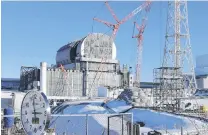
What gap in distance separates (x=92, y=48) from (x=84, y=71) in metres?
7.99

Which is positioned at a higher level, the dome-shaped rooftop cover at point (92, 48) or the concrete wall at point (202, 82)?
the dome-shaped rooftop cover at point (92, 48)

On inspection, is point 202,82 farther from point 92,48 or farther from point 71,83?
point 71,83

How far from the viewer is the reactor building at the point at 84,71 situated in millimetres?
84750

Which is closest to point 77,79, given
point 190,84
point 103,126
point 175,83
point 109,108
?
point 190,84

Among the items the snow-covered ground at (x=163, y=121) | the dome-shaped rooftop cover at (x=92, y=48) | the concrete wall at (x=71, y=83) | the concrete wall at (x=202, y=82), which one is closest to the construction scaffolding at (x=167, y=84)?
the snow-covered ground at (x=163, y=121)

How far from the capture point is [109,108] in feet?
83.9

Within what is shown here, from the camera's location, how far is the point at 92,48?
92500 mm

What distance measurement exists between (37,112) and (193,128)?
1406cm

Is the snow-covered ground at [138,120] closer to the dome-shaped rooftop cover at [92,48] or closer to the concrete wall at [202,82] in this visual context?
the dome-shaped rooftop cover at [92,48]

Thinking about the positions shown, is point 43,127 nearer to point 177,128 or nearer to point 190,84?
point 177,128

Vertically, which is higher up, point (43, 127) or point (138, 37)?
point (138, 37)

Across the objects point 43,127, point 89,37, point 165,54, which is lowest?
point 43,127

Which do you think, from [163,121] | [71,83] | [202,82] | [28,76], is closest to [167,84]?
[163,121]

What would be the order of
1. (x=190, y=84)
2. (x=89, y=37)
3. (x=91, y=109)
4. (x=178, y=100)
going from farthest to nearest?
(x=89, y=37), (x=190, y=84), (x=178, y=100), (x=91, y=109)
